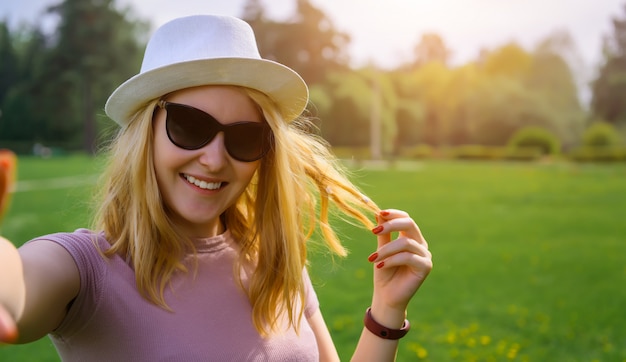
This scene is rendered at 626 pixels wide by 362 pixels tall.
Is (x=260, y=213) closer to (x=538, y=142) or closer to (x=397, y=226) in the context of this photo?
(x=397, y=226)

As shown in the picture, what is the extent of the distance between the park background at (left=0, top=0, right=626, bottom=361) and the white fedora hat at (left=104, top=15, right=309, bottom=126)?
740 mm

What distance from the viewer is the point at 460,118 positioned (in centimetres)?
5741

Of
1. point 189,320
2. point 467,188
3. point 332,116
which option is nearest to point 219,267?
point 189,320

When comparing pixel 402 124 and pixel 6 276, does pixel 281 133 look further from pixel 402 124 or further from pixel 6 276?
pixel 402 124

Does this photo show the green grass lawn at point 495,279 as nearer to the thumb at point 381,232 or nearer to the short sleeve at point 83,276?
the thumb at point 381,232

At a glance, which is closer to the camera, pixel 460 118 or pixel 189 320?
pixel 189 320

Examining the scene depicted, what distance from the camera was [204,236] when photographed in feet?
6.63

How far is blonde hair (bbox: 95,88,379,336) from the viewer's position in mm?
1783

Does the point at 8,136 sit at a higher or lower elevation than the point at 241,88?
lower

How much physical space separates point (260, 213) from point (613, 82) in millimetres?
54418

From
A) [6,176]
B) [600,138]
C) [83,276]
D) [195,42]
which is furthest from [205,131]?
[600,138]

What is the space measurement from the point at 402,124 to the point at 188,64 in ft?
176

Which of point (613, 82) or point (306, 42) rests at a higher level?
point (306, 42)

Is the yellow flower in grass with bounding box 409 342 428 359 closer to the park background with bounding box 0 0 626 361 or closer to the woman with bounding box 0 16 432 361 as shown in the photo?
the park background with bounding box 0 0 626 361
